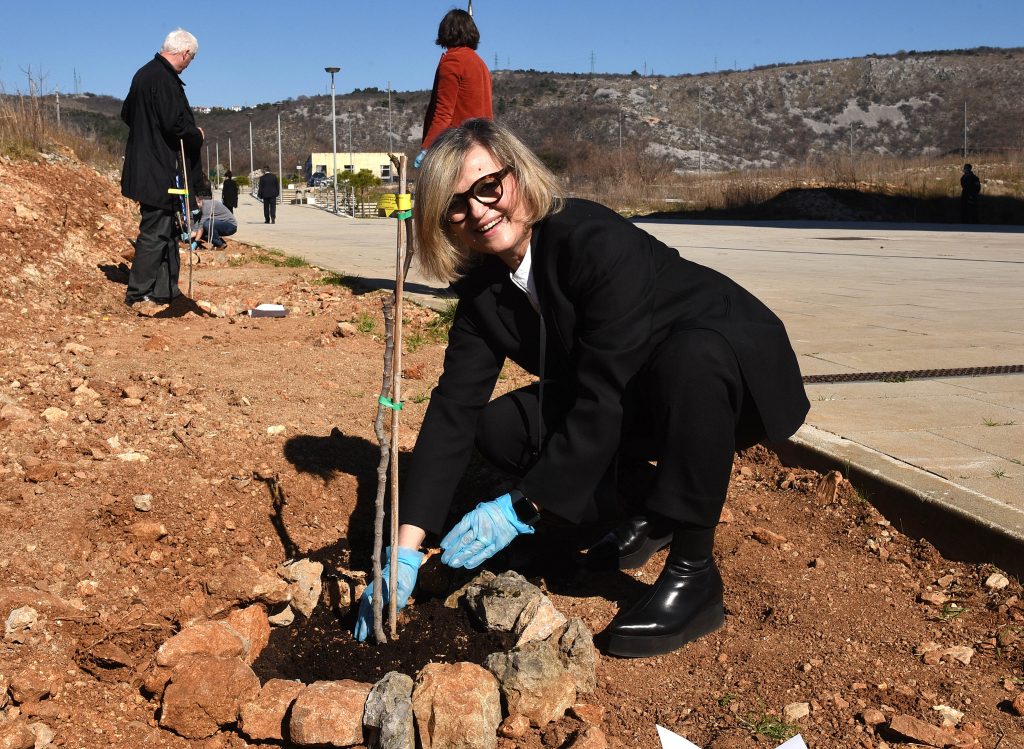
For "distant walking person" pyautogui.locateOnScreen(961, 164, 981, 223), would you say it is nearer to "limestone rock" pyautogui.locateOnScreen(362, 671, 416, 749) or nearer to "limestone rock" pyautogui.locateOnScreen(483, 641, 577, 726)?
"limestone rock" pyautogui.locateOnScreen(483, 641, 577, 726)

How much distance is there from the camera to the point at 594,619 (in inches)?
99.8

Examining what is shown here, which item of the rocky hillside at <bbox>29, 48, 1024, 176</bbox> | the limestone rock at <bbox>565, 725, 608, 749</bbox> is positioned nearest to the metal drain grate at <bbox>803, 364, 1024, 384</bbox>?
the limestone rock at <bbox>565, 725, 608, 749</bbox>

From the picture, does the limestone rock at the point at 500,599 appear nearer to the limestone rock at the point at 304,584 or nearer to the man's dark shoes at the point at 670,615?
the man's dark shoes at the point at 670,615

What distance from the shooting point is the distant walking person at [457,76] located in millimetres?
5633

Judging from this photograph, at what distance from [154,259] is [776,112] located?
101809 mm

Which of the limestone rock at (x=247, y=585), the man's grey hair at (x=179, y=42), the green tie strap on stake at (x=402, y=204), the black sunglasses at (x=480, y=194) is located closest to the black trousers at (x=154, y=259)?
the man's grey hair at (x=179, y=42)

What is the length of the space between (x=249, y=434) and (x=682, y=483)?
188 centimetres

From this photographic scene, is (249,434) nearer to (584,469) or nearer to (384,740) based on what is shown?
(584,469)

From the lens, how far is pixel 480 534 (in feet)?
7.67

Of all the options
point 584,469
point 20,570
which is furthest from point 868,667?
point 20,570

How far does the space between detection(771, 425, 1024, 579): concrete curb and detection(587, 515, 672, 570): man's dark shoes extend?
2.32 ft

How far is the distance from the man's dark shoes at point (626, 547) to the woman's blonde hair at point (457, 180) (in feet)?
3.05

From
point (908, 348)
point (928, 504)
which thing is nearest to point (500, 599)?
point (928, 504)

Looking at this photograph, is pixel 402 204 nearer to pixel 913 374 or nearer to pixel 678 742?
pixel 678 742
